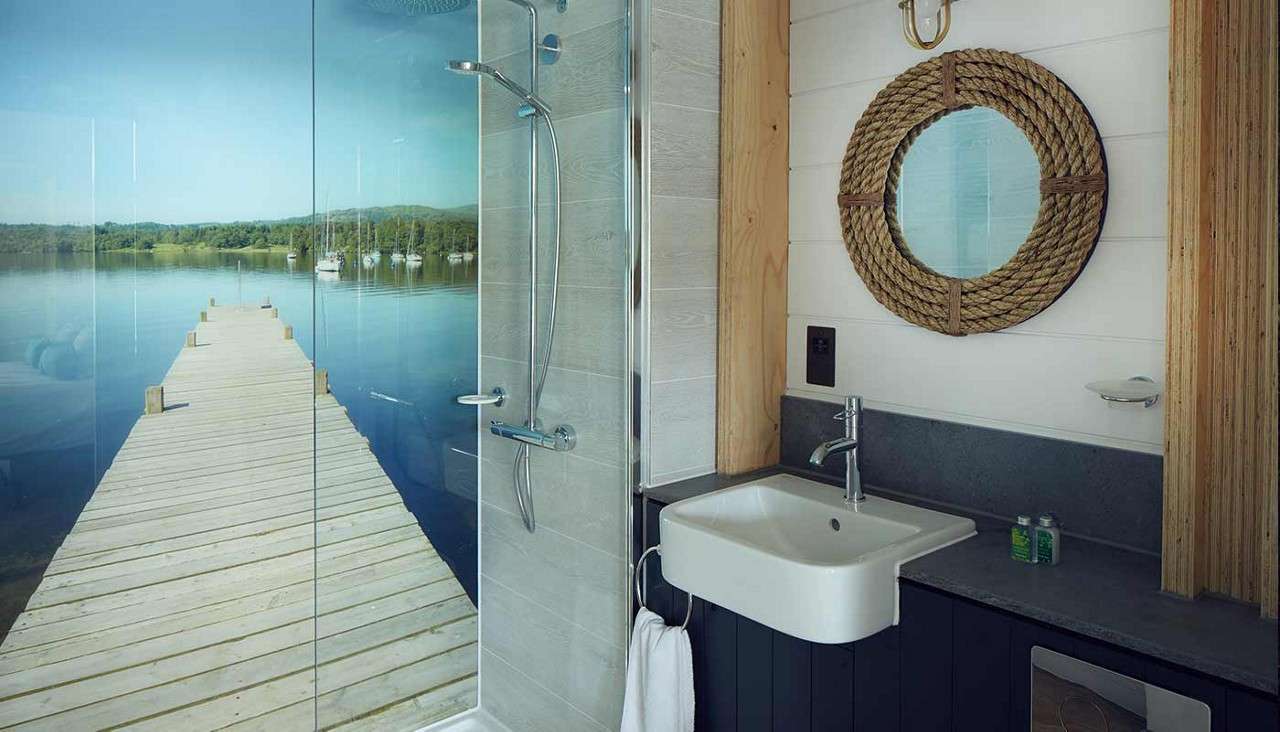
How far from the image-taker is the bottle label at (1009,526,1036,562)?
1.61m

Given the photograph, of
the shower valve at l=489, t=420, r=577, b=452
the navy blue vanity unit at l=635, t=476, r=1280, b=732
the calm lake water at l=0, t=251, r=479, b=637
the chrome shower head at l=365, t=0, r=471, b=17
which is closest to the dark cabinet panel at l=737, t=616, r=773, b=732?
the navy blue vanity unit at l=635, t=476, r=1280, b=732

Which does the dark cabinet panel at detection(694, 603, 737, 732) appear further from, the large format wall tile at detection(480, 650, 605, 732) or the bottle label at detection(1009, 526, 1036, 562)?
the bottle label at detection(1009, 526, 1036, 562)

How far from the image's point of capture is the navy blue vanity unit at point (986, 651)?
125 centimetres

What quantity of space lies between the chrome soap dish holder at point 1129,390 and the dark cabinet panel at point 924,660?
0.49 metres

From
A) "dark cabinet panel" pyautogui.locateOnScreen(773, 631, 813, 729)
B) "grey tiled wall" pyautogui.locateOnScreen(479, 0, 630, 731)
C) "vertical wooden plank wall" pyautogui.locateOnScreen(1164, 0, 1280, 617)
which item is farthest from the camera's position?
"grey tiled wall" pyautogui.locateOnScreen(479, 0, 630, 731)

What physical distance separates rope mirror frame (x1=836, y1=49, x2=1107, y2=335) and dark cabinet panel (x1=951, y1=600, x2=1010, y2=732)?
0.69m

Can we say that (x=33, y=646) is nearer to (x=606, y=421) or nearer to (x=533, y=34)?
(x=606, y=421)

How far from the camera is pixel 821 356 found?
2.29 m

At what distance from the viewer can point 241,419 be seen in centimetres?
189

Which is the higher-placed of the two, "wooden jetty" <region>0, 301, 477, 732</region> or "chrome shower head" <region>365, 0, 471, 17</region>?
"chrome shower head" <region>365, 0, 471, 17</region>

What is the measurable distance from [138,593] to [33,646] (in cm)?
19

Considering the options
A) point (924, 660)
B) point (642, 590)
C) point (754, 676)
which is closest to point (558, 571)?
point (642, 590)

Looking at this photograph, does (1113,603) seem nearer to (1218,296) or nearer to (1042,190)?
(1218,296)

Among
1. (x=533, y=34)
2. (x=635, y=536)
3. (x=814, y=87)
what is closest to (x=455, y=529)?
(x=635, y=536)
